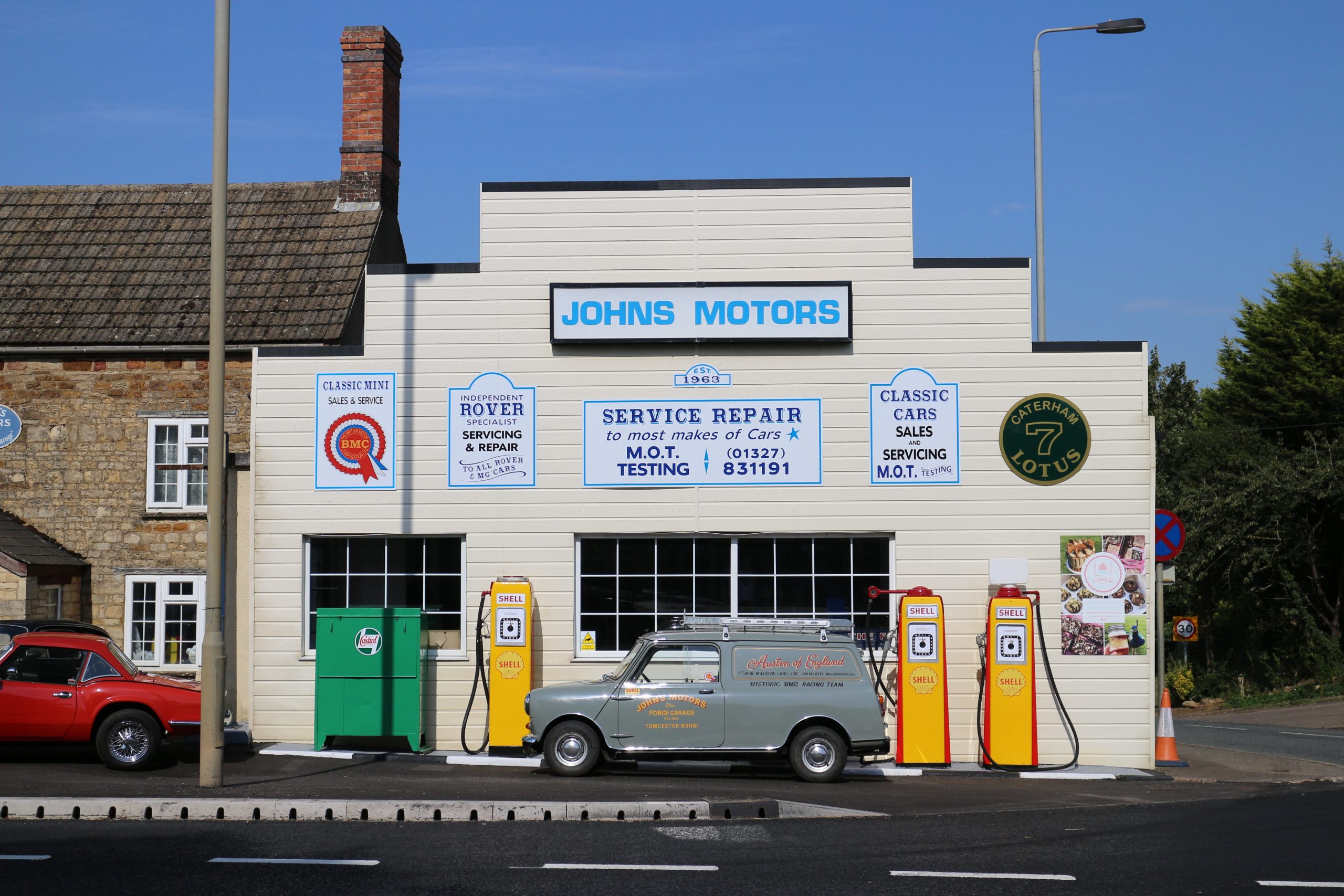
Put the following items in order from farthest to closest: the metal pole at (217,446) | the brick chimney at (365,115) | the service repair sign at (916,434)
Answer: the brick chimney at (365,115) → the service repair sign at (916,434) → the metal pole at (217,446)

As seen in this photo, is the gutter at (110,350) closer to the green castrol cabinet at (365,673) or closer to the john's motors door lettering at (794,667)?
the green castrol cabinet at (365,673)

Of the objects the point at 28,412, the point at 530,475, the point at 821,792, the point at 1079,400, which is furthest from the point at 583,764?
the point at 28,412

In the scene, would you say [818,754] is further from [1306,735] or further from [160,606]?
[160,606]

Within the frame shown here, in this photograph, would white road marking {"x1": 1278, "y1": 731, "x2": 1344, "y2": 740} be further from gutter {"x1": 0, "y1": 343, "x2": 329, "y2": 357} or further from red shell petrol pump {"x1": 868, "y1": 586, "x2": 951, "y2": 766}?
gutter {"x1": 0, "y1": 343, "x2": 329, "y2": 357}

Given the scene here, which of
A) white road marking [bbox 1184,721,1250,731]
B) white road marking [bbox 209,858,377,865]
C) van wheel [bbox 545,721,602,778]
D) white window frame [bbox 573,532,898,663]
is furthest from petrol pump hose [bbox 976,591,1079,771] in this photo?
white road marking [bbox 1184,721,1250,731]

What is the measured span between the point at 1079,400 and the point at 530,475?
21.3 ft

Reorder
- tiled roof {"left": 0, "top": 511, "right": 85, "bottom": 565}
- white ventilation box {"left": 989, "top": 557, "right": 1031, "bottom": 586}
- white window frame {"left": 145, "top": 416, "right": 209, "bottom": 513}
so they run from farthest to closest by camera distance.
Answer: white window frame {"left": 145, "top": 416, "right": 209, "bottom": 513}, tiled roof {"left": 0, "top": 511, "right": 85, "bottom": 565}, white ventilation box {"left": 989, "top": 557, "right": 1031, "bottom": 586}

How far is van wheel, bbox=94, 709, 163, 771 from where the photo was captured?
13.0 meters

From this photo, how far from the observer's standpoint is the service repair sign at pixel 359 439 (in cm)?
1508

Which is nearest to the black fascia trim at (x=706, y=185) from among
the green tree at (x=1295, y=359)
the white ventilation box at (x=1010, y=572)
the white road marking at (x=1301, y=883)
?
the white ventilation box at (x=1010, y=572)

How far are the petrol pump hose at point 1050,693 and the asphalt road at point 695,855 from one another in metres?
3.00

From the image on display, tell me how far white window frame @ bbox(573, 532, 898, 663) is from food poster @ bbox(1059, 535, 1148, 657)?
6.29 feet

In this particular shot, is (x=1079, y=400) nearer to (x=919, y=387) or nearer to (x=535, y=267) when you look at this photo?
(x=919, y=387)

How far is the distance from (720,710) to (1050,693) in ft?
14.0
